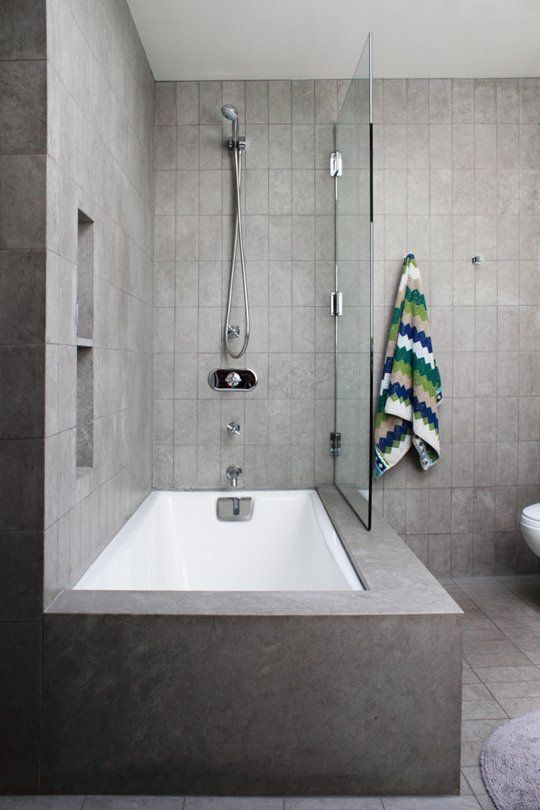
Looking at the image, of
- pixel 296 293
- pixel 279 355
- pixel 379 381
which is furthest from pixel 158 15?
pixel 379 381

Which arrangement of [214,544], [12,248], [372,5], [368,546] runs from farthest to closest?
[214,544] < [372,5] < [368,546] < [12,248]

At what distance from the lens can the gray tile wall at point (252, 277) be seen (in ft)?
11.1

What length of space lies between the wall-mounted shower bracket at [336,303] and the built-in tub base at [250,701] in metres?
1.84

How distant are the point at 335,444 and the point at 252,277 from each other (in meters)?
0.91

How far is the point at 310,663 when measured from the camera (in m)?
1.74

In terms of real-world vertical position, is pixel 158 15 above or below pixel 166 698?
above

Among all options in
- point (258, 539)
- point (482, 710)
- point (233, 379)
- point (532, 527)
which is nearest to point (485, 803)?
point (482, 710)

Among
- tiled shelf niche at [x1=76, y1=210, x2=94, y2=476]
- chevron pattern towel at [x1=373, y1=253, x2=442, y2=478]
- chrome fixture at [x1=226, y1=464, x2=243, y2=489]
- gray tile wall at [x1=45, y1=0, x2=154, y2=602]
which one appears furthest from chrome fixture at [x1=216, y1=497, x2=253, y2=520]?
tiled shelf niche at [x1=76, y1=210, x2=94, y2=476]

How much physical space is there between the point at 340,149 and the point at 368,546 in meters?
1.90

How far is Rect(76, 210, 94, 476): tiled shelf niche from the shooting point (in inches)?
84.7

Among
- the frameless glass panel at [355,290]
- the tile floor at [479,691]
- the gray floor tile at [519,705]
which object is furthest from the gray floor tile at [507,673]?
the frameless glass panel at [355,290]

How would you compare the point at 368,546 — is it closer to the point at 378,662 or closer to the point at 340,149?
the point at 378,662

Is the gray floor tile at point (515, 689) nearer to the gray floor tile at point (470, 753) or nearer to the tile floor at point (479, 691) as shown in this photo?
the tile floor at point (479, 691)

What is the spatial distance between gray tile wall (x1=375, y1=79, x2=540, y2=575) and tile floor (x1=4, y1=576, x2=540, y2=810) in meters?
0.32
